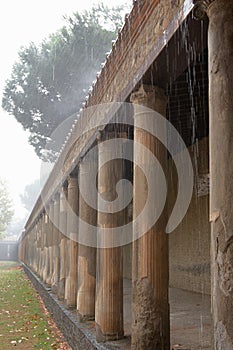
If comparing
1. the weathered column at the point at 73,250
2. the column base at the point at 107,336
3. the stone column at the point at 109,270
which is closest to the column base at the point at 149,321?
the column base at the point at 107,336

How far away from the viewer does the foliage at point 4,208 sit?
6459 cm

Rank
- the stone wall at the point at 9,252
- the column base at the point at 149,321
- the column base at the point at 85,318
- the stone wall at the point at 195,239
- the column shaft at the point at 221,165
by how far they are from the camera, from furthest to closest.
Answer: the stone wall at the point at 9,252, the stone wall at the point at 195,239, the column base at the point at 85,318, the column base at the point at 149,321, the column shaft at the point at 221,165

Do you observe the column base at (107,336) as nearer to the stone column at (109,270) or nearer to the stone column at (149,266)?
the stone column at (109,270)

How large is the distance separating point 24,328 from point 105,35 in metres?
17.8

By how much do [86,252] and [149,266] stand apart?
362 centimetres

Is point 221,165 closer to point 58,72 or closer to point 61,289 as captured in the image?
point 61,289

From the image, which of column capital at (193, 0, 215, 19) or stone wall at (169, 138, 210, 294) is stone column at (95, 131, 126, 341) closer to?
column capital at (193, 0, 215, 19)

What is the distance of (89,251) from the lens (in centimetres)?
859

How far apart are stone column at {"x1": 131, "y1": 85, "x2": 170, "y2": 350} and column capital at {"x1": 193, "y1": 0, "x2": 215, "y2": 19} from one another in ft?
5.21

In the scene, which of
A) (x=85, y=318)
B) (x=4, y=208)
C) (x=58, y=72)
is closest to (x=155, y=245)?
(x=85, y=318)

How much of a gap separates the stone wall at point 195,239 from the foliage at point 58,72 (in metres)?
14.4

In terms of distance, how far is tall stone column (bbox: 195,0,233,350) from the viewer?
3160mm

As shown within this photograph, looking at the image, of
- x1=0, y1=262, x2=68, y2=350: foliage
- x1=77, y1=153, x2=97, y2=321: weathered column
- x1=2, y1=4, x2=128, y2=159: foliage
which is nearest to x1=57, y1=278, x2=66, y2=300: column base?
x1=0, y1=262, x2=68, y2=350: foliage

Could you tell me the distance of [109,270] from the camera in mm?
6688
